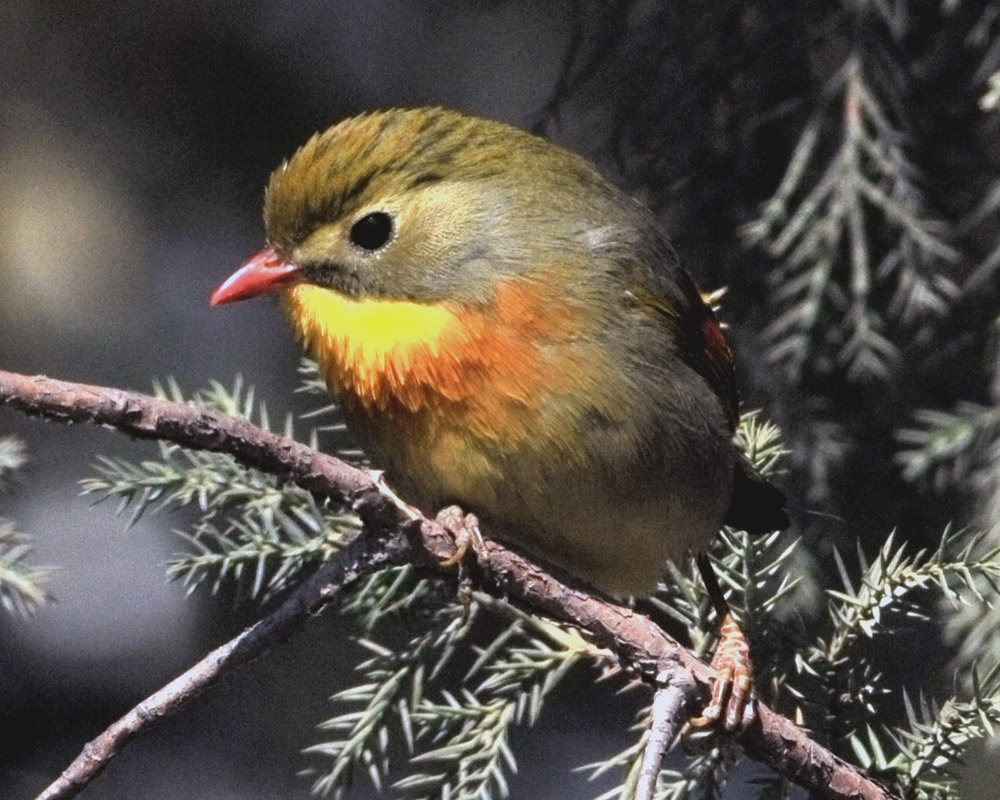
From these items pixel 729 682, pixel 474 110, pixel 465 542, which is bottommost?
pixel 729 682

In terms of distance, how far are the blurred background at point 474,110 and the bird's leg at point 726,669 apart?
32 cm

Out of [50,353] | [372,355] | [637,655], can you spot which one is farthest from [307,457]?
[50,353]

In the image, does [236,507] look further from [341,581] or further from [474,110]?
[474,110]

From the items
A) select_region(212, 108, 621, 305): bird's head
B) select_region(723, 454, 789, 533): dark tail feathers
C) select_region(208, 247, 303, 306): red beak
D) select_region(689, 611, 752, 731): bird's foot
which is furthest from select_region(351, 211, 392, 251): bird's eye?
select_region(689, 611, 752, 731): bird's foot

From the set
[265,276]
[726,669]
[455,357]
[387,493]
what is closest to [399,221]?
[265,276]

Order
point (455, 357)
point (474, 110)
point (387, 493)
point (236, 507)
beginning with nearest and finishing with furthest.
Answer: point (387, 493), point (455, 357), point (236, 507), point (474, 110)

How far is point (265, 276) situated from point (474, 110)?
1858 mm

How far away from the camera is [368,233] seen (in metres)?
3.05

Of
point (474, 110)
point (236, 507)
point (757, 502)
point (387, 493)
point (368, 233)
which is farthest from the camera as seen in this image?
point (474, 110)

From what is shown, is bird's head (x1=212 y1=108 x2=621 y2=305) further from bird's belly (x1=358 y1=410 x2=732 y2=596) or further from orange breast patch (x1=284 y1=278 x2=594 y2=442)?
bird's belly (x1=358 y1=410 x2=732 y2=596)

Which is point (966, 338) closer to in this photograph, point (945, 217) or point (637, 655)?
point (945, 217)

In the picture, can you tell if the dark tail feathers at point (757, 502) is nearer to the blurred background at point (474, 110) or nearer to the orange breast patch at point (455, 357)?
the blurred background at point (474, 110)

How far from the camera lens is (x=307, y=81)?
4.76 metres

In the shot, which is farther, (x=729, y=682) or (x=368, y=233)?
(x=368, y=233)
